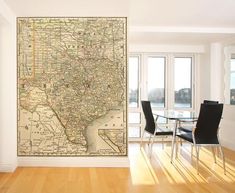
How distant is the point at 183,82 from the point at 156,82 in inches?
25.0

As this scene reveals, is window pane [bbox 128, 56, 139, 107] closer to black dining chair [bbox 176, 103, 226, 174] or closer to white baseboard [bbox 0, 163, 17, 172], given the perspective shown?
black dining chair [bbox 176, 103, 226, 174]

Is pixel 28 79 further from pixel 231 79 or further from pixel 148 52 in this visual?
pixel 231 79

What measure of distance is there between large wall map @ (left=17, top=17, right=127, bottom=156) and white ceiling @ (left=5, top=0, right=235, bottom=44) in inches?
9.0

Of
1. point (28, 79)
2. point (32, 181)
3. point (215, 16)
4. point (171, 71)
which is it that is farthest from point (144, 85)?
point (32, 181)

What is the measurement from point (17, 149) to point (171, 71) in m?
4.01

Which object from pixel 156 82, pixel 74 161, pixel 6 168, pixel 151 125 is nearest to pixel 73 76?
pixel 74 161

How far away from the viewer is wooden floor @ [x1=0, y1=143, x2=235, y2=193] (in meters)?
3.59

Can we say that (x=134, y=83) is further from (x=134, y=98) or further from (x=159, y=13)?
(x=159, y=13)

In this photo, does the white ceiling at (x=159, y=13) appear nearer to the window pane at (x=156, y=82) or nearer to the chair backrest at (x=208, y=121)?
the window pane at (x=156, y=82)

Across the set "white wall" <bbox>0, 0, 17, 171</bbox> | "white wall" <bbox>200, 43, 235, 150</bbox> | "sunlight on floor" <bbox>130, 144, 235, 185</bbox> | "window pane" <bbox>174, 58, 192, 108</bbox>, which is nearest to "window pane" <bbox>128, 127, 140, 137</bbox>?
"window pane" <bbox>174, 58, 192, 108</bbox>

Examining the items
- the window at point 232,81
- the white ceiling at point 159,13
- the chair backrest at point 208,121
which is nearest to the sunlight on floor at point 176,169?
the chair backrest at point 208,121

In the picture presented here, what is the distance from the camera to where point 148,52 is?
7.16 meters

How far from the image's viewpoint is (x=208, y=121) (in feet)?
14.1

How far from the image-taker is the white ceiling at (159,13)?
4.08m
